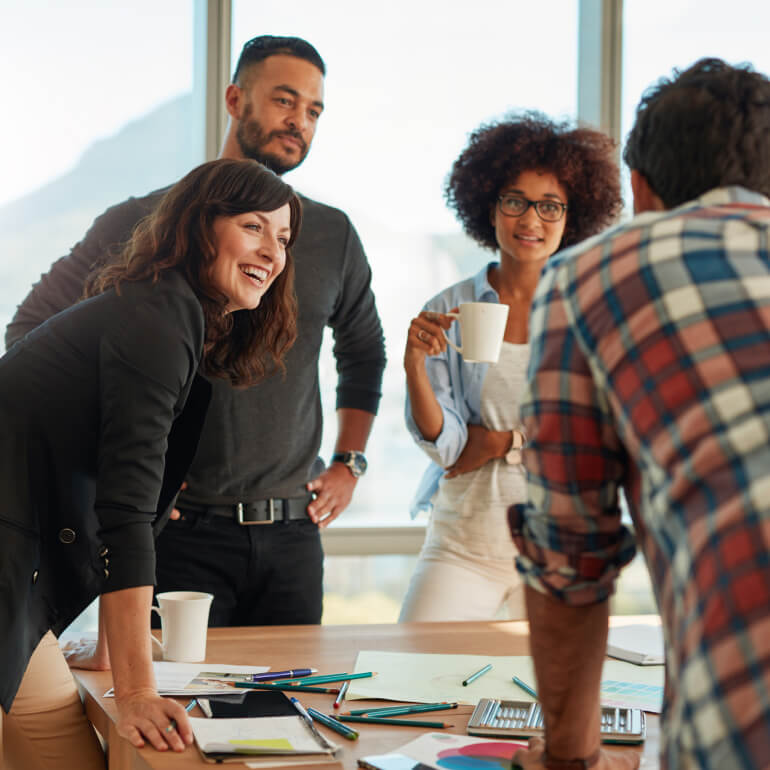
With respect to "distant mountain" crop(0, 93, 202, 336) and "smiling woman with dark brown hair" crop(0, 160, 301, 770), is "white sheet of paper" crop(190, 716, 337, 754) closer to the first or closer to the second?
"smiling woman with dark brown hair" crop(0, 160, 301, 770)

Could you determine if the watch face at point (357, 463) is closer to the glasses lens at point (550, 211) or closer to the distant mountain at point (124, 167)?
the glasses lens at point (550, 211)

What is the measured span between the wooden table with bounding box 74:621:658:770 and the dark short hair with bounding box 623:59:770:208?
30.3 inches

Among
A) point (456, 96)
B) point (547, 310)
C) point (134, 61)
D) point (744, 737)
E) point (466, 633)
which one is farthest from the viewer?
point (456, 96)

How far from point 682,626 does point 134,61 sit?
10.2ft

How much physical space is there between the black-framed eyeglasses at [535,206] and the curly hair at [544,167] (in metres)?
0.11

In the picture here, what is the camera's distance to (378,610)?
3648 mm

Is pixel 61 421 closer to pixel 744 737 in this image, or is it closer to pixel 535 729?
pixel 535 729

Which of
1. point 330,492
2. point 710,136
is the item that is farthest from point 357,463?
point 710,136

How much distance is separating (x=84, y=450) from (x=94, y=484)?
6cm

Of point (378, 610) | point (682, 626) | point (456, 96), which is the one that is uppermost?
point (456, 96)

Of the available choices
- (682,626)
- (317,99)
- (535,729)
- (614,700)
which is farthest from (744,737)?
(317,99)

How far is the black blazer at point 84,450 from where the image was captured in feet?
4.52

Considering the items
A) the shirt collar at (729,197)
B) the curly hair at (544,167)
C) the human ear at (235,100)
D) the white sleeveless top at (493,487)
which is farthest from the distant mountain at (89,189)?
the shirt collar at (729,197)

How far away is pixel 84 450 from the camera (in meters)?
1.45
